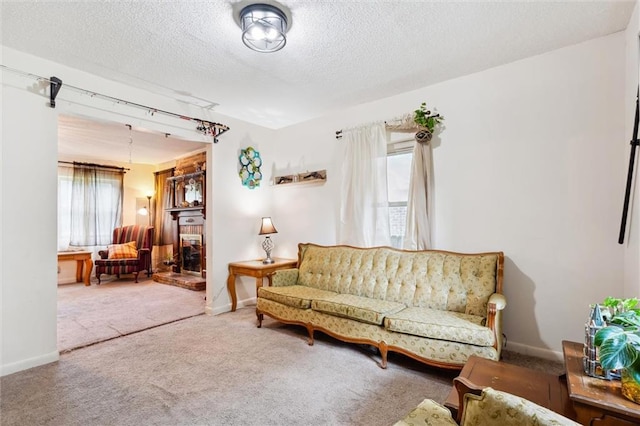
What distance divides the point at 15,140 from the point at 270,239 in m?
2.99

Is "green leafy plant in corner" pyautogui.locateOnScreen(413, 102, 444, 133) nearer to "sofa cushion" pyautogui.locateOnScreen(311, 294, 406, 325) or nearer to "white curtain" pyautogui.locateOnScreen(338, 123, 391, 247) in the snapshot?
"white curtain" pyautogui.locateOnScreen(338, 123, 391, 247)

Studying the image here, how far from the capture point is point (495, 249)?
9.65 ft

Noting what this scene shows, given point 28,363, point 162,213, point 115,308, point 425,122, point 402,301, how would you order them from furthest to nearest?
1. point 162,213
2. point 115,308
3. point 425,122
4. point 402,301
5. point 28,363

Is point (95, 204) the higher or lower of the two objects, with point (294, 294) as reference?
higher

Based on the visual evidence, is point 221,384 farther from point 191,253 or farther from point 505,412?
point 191,253

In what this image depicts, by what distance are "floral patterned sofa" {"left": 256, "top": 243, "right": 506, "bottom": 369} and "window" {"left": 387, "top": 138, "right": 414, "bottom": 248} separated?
0.39 meters

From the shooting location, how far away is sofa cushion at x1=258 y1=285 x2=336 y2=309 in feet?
10.2

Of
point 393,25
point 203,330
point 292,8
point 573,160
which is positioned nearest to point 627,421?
point 573,160

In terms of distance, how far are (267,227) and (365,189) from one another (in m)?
1.56

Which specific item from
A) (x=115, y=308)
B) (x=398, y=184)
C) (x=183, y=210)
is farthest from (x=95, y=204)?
(x=398, y=184)

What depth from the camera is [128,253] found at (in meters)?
6.39

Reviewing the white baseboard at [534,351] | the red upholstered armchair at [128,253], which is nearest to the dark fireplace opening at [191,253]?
the red upholstered armchair at [128,253]

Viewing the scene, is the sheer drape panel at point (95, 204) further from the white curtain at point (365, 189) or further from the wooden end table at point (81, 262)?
the white curtain at point (365, 189)

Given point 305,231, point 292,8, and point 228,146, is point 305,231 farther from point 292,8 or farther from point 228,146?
point 292,8
